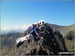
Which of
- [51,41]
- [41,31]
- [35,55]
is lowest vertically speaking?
[35,55]

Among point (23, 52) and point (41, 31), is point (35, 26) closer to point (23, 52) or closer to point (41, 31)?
point (41, 31)

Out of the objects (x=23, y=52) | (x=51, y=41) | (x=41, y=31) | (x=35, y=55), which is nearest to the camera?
(x=35, y=55)

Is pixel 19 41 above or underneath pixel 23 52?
above

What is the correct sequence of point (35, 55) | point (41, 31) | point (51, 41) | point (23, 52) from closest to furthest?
point (35, 55) → point (23, 52) → point (41, 31) → point (51, 41)

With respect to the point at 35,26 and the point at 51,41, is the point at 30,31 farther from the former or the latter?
the point at 51,41

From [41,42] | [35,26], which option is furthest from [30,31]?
[41,42]

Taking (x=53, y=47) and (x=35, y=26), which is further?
(x=53, y=47)

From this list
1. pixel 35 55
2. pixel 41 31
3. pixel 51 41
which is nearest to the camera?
pixel 35 55

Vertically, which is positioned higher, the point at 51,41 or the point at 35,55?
the point at 51,41

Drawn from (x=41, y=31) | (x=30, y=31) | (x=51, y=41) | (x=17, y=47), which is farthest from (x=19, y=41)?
(x=51, y=41)
